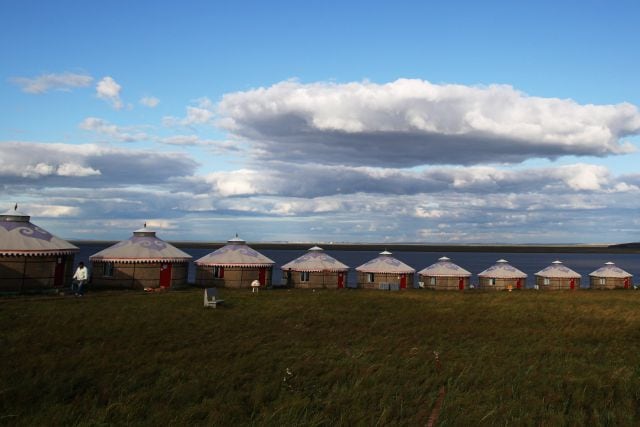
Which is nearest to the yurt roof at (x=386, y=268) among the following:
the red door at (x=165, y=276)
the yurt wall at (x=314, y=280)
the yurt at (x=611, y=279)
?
the yurt wall at (x=314, y=280)

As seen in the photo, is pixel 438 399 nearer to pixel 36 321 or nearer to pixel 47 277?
pixel 36 321

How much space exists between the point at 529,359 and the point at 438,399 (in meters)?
5.93


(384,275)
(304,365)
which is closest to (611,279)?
(384,275)

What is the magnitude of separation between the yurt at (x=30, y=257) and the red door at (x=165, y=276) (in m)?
5.97

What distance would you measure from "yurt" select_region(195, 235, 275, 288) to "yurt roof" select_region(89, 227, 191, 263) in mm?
3259

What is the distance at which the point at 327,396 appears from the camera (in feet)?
39.2

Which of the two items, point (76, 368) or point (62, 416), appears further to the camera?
point (76, 368)

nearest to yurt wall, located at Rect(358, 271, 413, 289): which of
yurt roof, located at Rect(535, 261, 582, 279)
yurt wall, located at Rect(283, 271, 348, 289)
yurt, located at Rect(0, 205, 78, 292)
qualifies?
yurt wall, located at Rect(283, 271, 348, 289)

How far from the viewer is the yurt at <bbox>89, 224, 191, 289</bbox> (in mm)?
34781

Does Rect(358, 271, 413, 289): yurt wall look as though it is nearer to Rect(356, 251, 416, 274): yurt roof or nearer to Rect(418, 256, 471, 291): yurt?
Rect(356, 251, 416, 274): yurt roof

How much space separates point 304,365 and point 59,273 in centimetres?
2221

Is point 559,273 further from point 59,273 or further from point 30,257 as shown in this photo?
point 30,257

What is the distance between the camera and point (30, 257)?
28953 mm

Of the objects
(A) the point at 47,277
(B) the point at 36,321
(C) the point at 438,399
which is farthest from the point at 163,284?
(C) the point at 438,399
